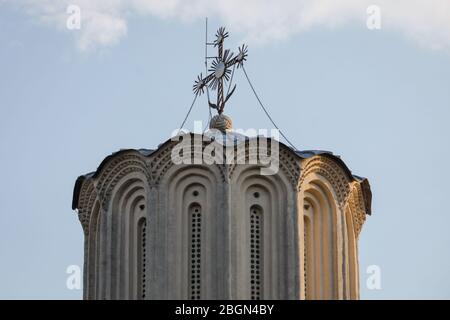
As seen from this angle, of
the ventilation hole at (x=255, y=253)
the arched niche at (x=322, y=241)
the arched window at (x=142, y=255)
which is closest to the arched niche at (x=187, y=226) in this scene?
the arched window at (x=142, y=255)

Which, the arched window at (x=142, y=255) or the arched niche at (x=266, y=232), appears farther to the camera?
the arched window at (x=142, y=255)

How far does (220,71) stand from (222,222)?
651cm

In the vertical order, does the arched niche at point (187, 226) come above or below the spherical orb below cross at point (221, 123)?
below

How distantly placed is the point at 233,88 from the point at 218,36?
Result: 2024 millimetres

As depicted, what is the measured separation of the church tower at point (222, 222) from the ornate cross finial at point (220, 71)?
6.47 ft

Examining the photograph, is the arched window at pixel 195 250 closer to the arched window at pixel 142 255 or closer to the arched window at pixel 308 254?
the arched window at pixel 142 255

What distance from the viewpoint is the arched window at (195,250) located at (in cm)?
7069

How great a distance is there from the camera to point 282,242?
71312 mm

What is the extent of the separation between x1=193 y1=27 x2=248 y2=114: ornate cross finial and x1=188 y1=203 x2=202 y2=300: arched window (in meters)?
4.52

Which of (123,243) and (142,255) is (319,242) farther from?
(123,243)

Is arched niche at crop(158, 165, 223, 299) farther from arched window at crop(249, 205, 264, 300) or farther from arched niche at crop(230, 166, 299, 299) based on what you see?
arched window at crop(249, 205, 264, 300)

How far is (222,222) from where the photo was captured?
70.9 meters

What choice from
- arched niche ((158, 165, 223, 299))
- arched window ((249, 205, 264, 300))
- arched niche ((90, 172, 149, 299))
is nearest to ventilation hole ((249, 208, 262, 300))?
arched window ((249, 205, 264, 300))
